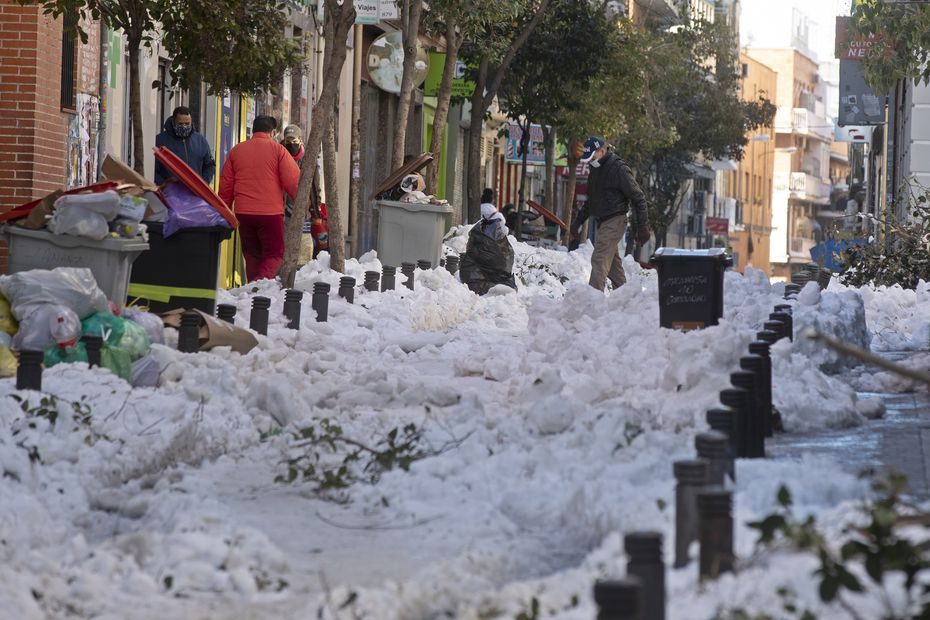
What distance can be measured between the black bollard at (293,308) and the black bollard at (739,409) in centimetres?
712

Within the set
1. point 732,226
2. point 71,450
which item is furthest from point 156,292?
point 732,226

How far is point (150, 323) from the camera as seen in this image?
11469 mm

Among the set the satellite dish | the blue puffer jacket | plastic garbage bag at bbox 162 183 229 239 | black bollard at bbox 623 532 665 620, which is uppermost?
the satellite dish

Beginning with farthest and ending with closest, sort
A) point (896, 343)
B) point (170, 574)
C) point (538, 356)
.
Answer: point (896, 343), point (538, 356), point (170, 574)

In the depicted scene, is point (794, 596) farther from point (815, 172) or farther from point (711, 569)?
point (815, 172)

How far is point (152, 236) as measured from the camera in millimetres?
13391

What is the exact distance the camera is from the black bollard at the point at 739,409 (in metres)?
8.09

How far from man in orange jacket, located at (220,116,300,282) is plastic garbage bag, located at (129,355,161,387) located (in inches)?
315

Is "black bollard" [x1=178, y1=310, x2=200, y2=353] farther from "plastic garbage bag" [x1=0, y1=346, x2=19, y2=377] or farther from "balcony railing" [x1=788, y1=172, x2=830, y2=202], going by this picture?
"balcony railing" [x1=788, y1=172, x2=830, y2=202]

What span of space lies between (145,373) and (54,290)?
2.29 feet

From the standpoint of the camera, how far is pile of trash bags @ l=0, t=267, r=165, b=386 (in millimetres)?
10258

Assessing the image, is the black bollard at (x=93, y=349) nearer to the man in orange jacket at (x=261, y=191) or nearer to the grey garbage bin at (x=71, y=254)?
the grey garbage bin at (x=71, y=254)

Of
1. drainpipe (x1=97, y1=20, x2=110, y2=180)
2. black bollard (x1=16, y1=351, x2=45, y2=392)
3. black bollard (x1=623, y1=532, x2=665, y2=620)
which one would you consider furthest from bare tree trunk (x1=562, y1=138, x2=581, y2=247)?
black bollard (x1=623, y1=532, x2=665, y2=620)

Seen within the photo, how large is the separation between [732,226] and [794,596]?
102m
